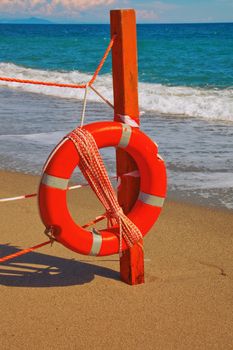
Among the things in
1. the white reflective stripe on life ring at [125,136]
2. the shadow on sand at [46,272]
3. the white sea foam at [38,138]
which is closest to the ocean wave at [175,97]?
the white sea foam at [38,138]

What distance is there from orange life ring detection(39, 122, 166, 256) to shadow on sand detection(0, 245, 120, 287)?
284 millimetres

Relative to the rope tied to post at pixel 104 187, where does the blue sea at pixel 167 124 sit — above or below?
below

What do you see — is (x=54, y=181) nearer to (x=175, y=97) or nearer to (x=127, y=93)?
(x=127, y=93)

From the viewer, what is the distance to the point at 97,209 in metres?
4.23

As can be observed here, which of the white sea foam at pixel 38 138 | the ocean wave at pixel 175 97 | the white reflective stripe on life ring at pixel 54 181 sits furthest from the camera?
the ocean wave at pixel 175 97

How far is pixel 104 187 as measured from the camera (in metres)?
2.91

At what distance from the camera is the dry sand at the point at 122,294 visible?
2.54 metres

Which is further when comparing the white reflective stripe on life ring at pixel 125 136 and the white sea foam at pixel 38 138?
the white sea foam at pixel 38 138

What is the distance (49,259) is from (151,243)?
58cm

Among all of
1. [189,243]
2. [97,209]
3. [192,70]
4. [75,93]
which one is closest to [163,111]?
[75,93]

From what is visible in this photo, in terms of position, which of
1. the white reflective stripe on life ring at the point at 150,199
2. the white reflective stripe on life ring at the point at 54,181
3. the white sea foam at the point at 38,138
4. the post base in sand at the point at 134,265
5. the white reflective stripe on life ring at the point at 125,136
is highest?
the white reflective stripe on life ring at the point at 125,136

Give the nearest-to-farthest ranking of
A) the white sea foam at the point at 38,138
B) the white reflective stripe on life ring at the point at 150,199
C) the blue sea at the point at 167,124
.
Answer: the white reflective stripe on life ring at the point at 150,199
the blue sea at the point at 167,124
the white sea foam at the point at 38,138

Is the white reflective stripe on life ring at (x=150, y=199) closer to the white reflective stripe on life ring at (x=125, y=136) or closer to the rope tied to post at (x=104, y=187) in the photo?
the rope tied to post at (x=104, y=187)

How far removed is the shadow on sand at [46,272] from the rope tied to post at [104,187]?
312 mm
